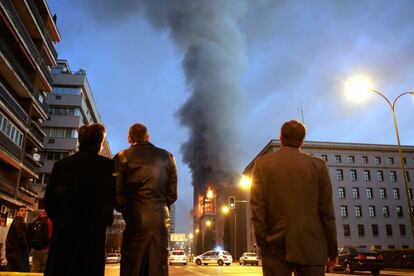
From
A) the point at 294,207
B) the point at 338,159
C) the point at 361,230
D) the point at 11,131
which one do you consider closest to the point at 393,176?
the point at 338,159

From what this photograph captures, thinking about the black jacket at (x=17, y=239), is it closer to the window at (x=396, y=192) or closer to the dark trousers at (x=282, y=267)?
the dark trousers at (x=282, y=267)

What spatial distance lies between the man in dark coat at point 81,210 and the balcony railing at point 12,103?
82.0 feet

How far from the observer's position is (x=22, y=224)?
7.56m

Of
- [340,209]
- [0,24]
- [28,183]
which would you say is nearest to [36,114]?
[28,183]

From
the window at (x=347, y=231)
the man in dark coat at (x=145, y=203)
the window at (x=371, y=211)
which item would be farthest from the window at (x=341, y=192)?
the man in dark coat at (x=145, y=203)

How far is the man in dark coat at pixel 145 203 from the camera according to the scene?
389cm

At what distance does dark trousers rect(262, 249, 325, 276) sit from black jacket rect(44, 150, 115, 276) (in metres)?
1.57

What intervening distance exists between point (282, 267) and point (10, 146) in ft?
93.2

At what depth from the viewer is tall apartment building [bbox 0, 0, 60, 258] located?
26531mm

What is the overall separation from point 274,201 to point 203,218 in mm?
132912

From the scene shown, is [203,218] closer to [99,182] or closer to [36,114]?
[36,114]

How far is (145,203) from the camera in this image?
13.3ft

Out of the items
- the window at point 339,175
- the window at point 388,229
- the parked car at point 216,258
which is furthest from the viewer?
the window at point 339,175

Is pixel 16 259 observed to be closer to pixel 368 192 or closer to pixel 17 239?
pixel 17 239
